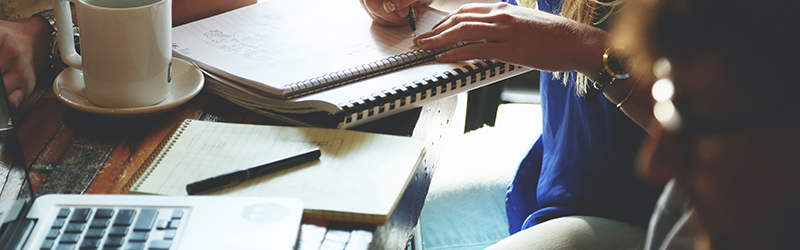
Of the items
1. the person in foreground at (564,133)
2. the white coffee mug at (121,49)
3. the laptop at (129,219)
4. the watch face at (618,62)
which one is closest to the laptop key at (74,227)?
the laptop at (129,219)

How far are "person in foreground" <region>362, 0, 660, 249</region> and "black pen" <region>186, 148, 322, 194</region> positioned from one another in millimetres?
253

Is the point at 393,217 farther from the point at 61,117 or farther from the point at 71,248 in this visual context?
the point at 61,117

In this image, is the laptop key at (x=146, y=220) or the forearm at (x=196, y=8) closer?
the laptop key at (x=146, y=220)

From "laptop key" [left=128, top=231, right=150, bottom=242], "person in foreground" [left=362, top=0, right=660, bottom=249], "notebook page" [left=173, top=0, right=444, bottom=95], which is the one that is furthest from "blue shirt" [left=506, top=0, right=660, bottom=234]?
"laptop key" [left=128, top=231, right=150, bottom=242]

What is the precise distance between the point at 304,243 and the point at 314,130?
170 mm

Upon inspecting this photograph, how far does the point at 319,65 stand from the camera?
2.20 ft

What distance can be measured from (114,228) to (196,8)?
476 mm

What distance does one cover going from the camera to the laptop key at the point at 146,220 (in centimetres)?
42

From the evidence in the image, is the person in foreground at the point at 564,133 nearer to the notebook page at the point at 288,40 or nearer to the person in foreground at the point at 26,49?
the notebook page at the point at 288,40

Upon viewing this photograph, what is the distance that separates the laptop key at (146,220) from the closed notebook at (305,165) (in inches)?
1.6

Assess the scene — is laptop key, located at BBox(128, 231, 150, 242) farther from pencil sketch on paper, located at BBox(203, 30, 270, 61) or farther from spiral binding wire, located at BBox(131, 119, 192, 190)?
pencil sketch on paper, located at BBox(203, 30, 270, 61)

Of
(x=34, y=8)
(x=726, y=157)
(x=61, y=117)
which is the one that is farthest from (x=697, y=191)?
(x=34, y=8)

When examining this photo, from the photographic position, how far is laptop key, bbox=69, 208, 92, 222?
429mm

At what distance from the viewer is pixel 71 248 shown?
0.40 metres
